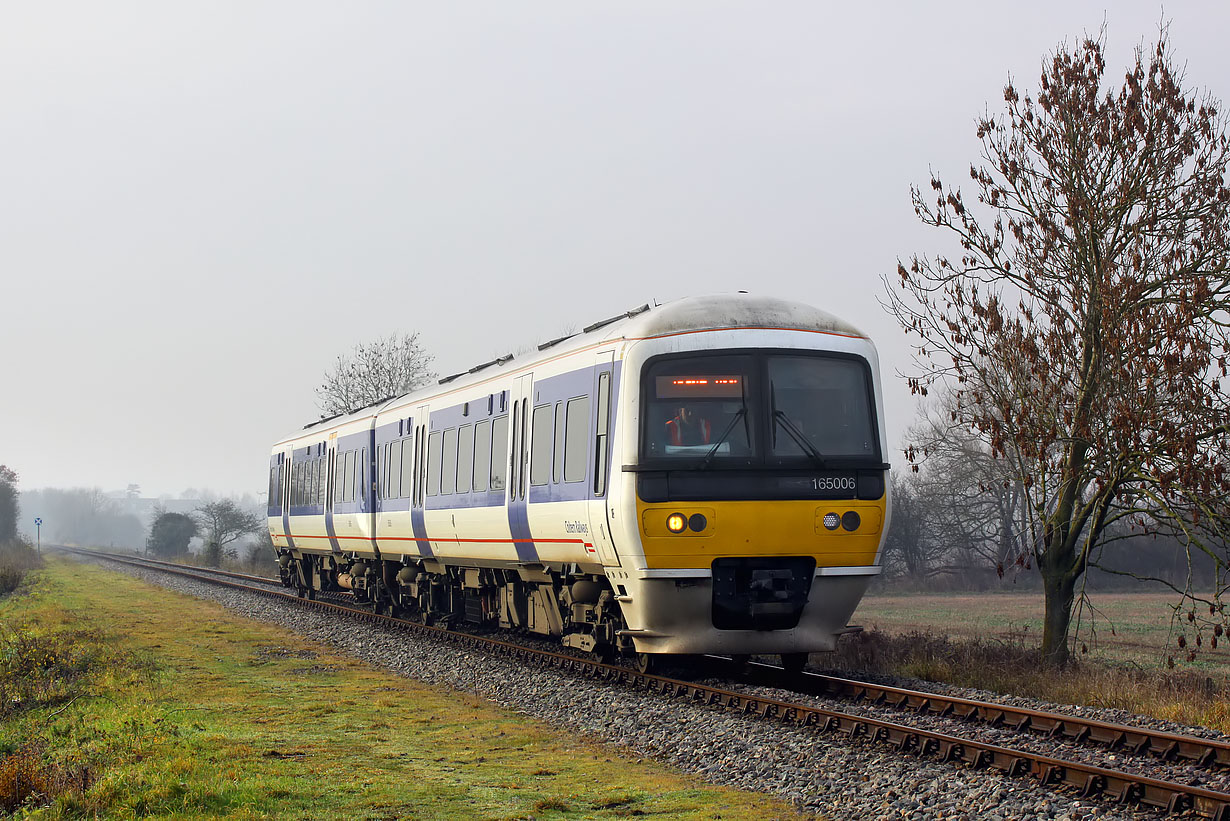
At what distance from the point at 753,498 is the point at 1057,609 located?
751cm

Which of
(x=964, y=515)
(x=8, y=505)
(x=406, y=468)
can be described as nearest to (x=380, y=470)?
(x=406, y=468)

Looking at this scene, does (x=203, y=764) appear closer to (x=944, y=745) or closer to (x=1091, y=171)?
(x=944, y=745)

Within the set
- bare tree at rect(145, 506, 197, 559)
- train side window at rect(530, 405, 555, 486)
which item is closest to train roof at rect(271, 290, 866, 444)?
train side window at rect(530, 405, 555, 486)

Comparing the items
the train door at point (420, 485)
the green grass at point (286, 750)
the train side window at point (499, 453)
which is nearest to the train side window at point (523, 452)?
the train side window at point (499, 453)

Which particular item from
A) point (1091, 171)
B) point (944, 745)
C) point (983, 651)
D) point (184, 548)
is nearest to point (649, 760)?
point (944, 745)

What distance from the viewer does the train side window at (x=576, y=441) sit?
42.0 feet

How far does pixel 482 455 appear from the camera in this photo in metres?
16.4

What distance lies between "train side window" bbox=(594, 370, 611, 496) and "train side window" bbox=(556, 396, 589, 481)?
305mm

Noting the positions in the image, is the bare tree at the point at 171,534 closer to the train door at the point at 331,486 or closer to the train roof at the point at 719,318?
the train door at the point at 331,486

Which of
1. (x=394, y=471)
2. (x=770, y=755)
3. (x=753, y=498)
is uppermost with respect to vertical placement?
(x=394, y=471)

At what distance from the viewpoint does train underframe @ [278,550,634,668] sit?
44.0ft

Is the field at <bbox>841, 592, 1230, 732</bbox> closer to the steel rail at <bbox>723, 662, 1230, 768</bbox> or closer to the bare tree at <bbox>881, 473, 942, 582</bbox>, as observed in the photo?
the steel rail at <bbox>723, 662, 1230, 768</bbox>

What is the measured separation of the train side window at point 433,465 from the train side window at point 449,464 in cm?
23

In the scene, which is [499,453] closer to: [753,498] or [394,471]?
[753,498]
